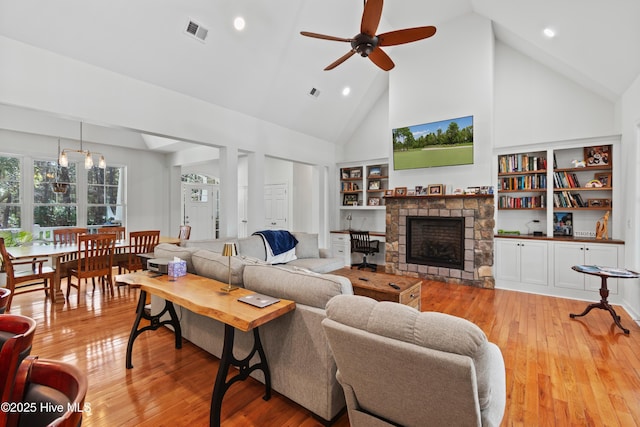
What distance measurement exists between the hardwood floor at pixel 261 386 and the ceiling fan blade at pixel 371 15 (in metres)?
3.24

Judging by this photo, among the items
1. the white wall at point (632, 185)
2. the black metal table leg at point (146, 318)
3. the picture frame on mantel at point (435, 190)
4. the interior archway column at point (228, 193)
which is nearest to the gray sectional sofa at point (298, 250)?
the interior archway column at point (228, 193)

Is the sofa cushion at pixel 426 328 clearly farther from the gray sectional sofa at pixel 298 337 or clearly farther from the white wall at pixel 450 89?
the white wall at pixel 450 89

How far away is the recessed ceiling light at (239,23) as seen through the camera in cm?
390

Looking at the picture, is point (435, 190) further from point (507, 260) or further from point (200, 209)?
point (200, 209)

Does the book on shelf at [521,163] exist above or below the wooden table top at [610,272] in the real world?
above

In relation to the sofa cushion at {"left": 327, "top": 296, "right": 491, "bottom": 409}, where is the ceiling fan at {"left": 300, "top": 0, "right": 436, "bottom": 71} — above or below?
above

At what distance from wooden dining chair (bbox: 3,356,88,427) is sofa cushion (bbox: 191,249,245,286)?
1595 millimetres

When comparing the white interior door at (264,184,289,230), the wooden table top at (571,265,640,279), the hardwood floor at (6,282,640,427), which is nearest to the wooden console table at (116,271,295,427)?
the hardwood floor at (6,282,640,427)

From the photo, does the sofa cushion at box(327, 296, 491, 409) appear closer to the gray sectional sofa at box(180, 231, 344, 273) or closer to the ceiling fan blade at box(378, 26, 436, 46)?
the ceiling fan blade at box(378, 26, 436, 46)

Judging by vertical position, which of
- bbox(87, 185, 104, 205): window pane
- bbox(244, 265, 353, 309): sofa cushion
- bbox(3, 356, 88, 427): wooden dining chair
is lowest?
bbox(244, 265, 353, 309): sofa cushion

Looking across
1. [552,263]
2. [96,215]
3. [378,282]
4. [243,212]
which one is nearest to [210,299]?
[378,282]

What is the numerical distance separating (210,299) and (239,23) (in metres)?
3.61

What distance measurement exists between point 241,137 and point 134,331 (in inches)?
141

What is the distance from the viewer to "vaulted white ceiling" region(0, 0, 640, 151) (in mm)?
3109
